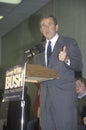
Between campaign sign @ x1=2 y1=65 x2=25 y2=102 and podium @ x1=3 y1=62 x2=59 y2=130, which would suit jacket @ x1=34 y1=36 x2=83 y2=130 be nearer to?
podium @ x1=3 y1=62 x2=59 y2=130

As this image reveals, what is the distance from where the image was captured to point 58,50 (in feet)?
7.88

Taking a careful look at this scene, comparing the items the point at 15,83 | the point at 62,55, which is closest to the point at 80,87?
the point at 62,55

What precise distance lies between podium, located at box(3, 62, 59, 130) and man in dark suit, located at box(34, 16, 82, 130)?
175 mm

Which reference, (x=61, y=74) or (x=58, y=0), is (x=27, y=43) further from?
(x=61, y=74)

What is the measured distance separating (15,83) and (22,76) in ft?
0.38

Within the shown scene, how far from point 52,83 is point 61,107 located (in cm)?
19

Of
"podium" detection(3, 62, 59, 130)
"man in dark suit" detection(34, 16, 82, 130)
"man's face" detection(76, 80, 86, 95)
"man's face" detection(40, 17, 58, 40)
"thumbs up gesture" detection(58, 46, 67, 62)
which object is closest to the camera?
"podium" detection(3, 62, 59, 130)

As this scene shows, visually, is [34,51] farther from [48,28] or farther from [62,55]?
[48,28]

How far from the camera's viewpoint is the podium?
207cm

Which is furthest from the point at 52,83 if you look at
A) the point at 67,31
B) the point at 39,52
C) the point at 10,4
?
the point at 10,4

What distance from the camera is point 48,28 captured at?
2.51 metres

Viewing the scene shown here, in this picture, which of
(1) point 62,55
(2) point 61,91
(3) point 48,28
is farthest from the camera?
(3) point 48,28

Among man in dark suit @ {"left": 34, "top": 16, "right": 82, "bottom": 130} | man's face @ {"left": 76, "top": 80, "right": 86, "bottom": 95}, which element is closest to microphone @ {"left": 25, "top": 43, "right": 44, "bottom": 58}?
man in dark suit @ {"left": 34, "top": 16, "right": 82, "bottom": 130}

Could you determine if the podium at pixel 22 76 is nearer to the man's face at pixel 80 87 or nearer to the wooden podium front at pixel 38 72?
the wooden podium front at pixel 38 72
